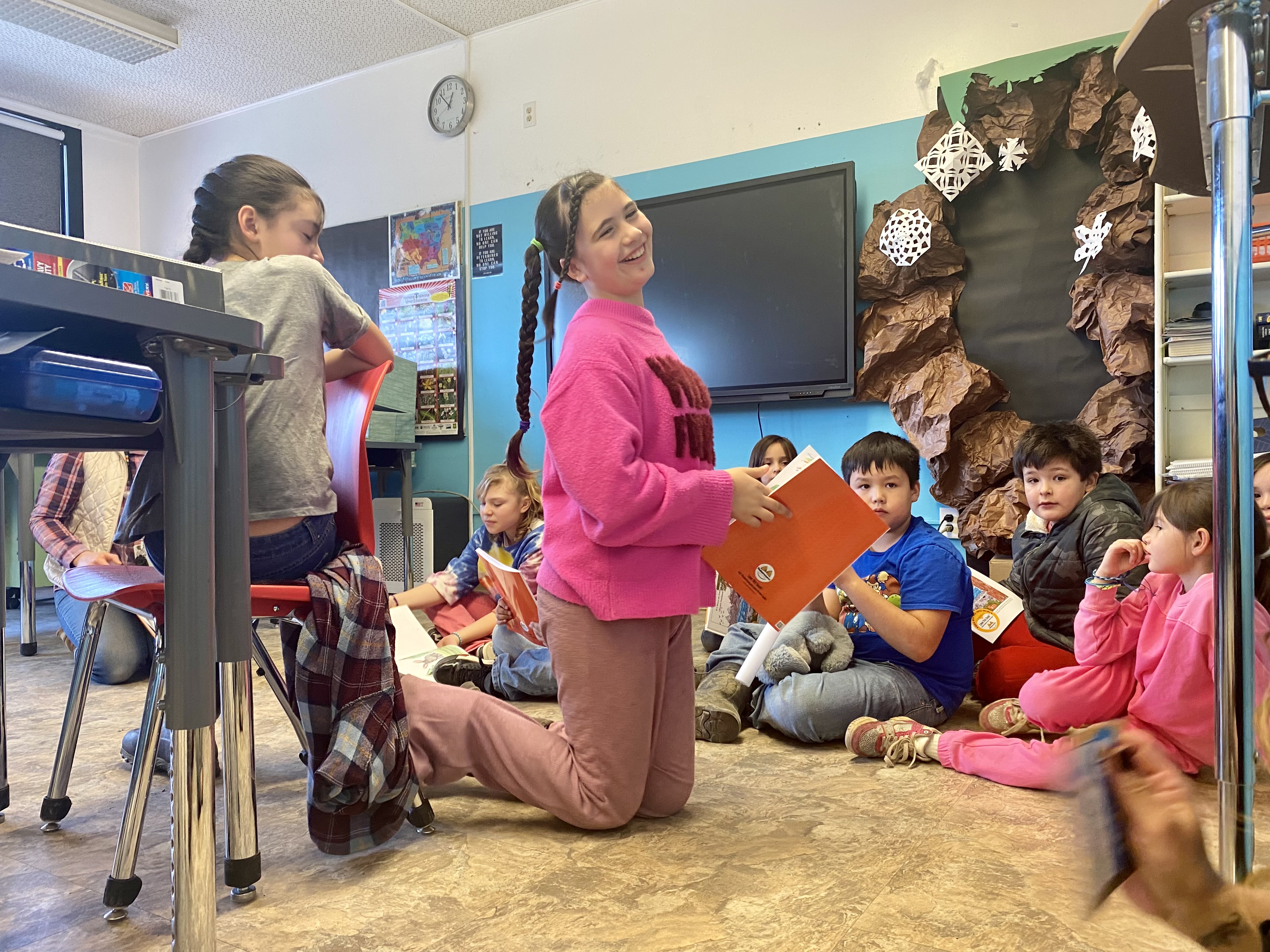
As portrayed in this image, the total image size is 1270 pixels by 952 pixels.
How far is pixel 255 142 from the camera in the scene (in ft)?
17.0

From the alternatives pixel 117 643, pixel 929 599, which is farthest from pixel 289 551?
pixel 117 643

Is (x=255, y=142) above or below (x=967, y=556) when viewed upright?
above

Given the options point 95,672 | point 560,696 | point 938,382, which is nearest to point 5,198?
point 95,672

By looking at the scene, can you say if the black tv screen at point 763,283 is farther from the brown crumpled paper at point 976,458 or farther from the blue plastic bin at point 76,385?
the blue plastic bin at point 76,385

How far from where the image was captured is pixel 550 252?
1.50 m

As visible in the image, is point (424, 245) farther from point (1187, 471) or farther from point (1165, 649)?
point (1165, 649)

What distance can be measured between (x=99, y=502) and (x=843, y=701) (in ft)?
6.21

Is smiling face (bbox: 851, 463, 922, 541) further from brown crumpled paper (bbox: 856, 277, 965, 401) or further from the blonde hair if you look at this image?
brown crumpled paper (bbox: 856, 277, 965, 401)

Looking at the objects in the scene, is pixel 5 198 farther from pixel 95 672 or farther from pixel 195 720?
pixel 195 720

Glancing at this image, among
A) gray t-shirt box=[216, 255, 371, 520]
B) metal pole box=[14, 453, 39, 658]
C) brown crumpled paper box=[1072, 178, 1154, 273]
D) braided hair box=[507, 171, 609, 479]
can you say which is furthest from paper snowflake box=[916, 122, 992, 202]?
metal pole box=[14, 453, 39, 658]

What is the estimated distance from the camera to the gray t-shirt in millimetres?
1263

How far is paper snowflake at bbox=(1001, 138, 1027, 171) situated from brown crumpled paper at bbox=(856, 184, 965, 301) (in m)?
0.21

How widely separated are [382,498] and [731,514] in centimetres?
328

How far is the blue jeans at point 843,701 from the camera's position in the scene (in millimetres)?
1783
